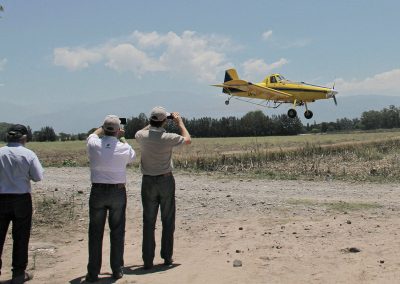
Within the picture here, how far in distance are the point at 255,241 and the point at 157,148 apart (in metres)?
2.52

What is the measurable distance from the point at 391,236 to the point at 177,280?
3.67m

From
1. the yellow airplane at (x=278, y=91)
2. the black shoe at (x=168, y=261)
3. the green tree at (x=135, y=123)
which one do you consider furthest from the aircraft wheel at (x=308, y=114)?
the green tree at (x=135, y=123)

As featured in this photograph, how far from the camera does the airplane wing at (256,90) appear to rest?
2822 cm

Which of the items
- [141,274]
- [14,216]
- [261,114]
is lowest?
[141,274]

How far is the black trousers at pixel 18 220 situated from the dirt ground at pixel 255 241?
44cm

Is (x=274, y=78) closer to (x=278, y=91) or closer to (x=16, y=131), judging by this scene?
(x=278, y=91)

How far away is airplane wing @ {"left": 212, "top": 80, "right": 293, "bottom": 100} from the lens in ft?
92.6

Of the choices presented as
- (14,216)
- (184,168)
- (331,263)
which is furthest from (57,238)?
(184,168)

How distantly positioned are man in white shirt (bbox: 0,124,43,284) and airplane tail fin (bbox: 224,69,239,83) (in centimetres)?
2452

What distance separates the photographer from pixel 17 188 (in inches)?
260

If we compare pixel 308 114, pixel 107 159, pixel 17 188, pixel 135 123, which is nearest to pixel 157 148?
pixel 107 159

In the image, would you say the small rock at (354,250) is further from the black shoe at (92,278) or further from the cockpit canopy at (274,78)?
the cockpit canopy at (274,78)

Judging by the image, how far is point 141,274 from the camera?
278 inches

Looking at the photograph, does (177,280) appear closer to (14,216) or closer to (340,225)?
(14,216)
